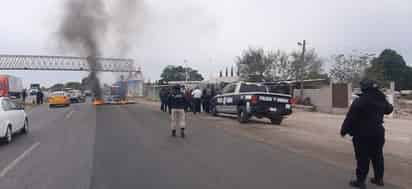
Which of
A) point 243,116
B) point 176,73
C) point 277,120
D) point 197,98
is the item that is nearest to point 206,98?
point 197,98

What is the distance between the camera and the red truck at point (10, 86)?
128 feet

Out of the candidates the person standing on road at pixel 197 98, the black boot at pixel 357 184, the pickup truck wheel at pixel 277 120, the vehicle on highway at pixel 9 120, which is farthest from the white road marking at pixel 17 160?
the person standing on road at pixel 197 98

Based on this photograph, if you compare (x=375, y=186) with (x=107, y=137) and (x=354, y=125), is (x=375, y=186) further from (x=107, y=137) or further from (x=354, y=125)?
(x=107, y=137)

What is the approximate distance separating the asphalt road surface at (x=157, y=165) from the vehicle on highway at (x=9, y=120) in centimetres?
36

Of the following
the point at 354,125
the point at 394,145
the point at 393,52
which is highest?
the point at 393,52

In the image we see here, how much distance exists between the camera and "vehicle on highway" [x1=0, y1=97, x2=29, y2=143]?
38.5 feet

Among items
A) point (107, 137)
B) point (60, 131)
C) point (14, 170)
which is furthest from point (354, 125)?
point (60, 131)

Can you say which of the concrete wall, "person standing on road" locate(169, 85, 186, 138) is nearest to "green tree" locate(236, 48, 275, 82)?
the concrete wall

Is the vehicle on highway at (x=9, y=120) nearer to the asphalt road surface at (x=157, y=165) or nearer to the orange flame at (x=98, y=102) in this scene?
the asphalt road surface at (x=157, y=165)

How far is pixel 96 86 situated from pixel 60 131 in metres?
29.1

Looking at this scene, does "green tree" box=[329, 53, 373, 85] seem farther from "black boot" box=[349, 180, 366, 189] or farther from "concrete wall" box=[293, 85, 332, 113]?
"black boot" box=[349, 180, 366, 189]

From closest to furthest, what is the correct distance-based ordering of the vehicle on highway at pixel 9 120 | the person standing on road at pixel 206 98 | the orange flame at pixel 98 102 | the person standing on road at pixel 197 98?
the vehicle on highway at pixel 9 120 → the person standing on road at pixel 197 98 → the person standing on road at pixel 206 98 → the orange flame at pixel 98 102

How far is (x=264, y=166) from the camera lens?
8492 millimetres

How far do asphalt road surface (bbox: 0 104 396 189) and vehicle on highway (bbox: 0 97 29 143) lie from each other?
1.17 feet
